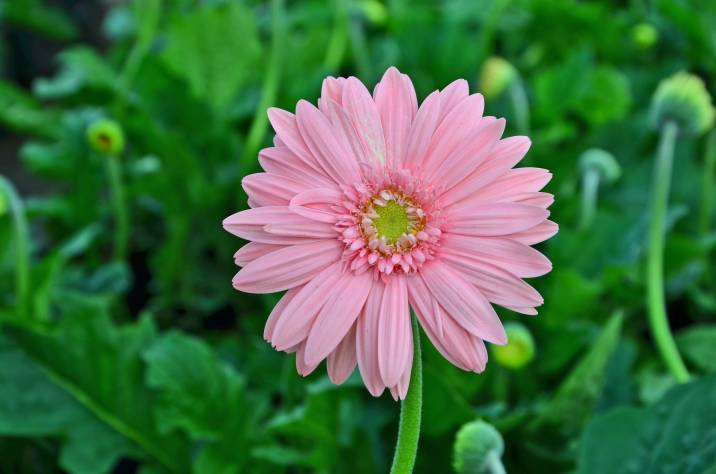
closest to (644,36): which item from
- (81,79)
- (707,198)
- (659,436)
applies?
(707,198)

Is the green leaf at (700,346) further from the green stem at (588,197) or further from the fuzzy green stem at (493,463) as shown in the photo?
the fuzzy green stem at (493,463)

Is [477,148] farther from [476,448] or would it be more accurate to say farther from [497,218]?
[476,448]

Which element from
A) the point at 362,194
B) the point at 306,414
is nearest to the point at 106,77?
the point at 306,414

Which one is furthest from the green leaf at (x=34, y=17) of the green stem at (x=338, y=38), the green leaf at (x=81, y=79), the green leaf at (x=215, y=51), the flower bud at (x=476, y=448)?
the flower bud at (x=476, y=448)

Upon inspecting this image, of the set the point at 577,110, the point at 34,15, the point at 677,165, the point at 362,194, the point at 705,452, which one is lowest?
the point at 705,452

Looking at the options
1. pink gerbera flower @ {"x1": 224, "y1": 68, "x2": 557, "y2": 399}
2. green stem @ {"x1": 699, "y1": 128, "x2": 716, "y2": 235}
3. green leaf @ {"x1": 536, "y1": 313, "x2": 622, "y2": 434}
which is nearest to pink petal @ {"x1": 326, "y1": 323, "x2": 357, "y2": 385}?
pink gerbera flower @ {"x1": 224, "y1": 68, "x2": 557, "y2": 399}

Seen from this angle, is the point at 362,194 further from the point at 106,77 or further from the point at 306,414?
the point at 106,77
